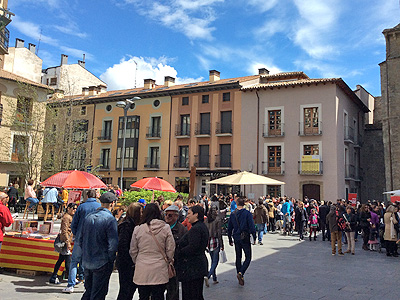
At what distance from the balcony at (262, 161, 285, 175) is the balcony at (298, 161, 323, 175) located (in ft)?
4.92

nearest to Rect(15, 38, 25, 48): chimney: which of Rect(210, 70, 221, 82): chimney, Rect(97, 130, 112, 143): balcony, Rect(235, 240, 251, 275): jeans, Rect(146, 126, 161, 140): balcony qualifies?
Rect(97, 130, 112, 143): balcony

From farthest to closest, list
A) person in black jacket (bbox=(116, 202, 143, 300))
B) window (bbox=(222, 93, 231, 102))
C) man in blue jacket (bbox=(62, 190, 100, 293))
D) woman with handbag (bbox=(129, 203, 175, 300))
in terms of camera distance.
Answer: window (bbox=(222, 93, 231, 102))
man in blue jacket (bbox=(62, 190, 100, 293))
person in black jacket (bbox=(116, 202, 143, 300))
woman with handbag (bbox=(129, 203, 175, 300))

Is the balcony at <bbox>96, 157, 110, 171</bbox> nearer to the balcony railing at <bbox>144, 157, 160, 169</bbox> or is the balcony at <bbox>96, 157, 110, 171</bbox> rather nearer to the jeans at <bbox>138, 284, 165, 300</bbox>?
the balcony railing at <bbox>144, 157, 160, 169</bbox>

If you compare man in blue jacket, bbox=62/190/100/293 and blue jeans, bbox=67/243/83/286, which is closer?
man in blue jacket, bbox=62/190/100/293

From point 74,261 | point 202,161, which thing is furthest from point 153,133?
point 74,261

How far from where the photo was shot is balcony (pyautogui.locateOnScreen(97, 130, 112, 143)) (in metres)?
37.5

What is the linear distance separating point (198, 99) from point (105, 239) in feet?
96.2

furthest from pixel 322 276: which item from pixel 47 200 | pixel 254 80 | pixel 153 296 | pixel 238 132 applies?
pixel 254 80

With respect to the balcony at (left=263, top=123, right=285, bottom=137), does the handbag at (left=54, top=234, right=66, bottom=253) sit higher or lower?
lower

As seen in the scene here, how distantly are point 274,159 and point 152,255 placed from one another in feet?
85.6

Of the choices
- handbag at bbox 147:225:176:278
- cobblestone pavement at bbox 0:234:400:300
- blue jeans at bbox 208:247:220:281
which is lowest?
cobblestone pavement at bbox 0:234:400:300

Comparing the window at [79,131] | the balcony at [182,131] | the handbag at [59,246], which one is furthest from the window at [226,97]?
the handbag at [59,246]

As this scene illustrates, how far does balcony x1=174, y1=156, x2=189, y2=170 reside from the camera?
3318 cm

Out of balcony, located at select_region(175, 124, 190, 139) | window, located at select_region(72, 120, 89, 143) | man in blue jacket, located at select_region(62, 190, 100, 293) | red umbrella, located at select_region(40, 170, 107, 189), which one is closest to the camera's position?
man in blue jacket, located at select_region(62, 190, 100, 293)
